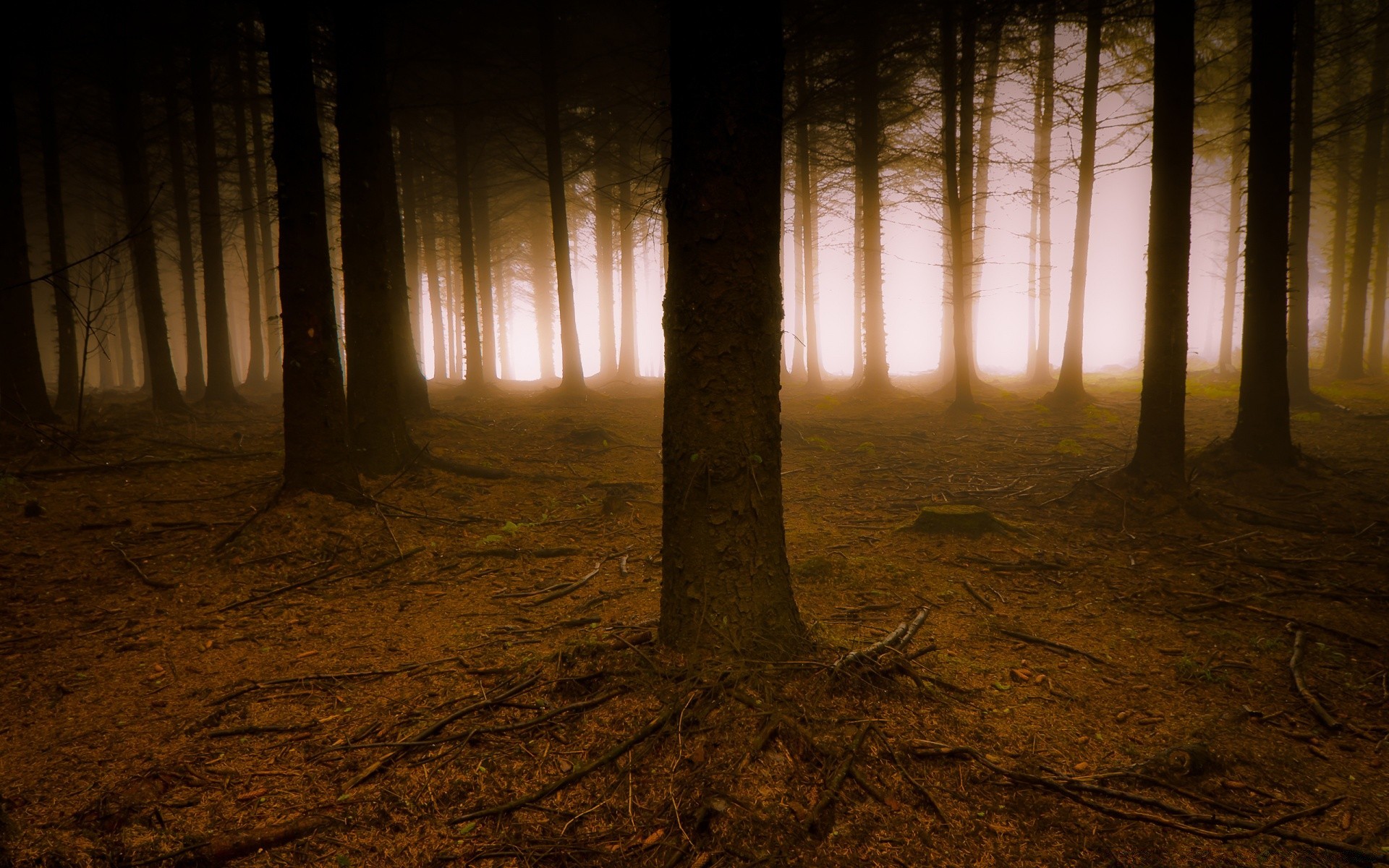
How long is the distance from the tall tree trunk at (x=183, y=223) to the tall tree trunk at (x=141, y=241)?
720 mm

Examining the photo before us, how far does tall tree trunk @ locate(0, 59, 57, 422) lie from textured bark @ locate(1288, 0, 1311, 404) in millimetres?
Answer: 21647

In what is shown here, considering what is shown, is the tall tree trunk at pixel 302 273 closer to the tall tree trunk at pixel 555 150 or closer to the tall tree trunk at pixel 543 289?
the tall tree trunk at pixel 555 150

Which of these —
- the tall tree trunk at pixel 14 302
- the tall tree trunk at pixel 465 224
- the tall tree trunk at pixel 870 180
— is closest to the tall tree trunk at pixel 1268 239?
the tall tree trunk at pixel 870 180

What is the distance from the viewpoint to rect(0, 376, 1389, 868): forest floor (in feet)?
7.87

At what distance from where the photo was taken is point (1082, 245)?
1537 centimetres

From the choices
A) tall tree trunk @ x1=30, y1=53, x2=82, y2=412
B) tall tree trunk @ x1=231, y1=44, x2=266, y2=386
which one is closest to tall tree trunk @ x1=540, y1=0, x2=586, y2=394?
tall tree trunk @ x1=231, y1=44, x2=266, y2=386

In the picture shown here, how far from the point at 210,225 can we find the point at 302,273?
12453 millimetres

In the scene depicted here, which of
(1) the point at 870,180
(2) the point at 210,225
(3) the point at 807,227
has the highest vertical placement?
(3) the point at 807,227

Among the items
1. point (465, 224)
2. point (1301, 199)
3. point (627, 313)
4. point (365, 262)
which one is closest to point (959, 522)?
point (365, 262)

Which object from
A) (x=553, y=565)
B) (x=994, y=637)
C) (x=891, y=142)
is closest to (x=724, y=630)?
(x=994, y=637)

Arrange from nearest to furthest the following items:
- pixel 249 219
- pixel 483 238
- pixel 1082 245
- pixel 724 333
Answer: pixel 724 333 → pixel 1082 245 → pixel 249 219 → pixel 483 238

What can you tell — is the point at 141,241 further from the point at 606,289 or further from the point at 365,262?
the point at 606,289

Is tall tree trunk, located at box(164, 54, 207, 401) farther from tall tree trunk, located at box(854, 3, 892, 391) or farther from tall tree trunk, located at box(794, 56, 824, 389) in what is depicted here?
tall tree trunk, located at box(854, 3, 892, 391)

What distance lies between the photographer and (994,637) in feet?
13.9
